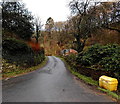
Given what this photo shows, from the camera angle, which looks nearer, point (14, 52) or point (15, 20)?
point (14, 52)

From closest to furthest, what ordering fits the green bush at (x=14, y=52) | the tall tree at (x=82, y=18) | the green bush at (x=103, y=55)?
the green bush at (x=103, y=55) → the green bush at (x=14, y=52) → the tall tree at (x=82, y=18)

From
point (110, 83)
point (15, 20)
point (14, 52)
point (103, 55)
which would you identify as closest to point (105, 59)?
point (103, 55)

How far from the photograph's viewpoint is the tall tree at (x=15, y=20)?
15.2 meters

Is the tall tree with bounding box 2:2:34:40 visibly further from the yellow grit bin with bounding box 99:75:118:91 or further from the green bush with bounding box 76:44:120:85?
the yellow grit bin with bounding box 99:75:118:91

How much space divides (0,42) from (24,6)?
1174 cm

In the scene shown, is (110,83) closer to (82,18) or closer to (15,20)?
(82,18)

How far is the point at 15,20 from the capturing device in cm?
1611

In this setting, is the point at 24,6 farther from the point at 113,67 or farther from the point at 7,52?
the point at 113,67

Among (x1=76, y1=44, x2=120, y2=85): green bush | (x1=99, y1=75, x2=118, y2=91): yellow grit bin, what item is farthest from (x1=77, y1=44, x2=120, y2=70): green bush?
(x1=99, y1=75, x2=118, y2=91): yellow grit bin

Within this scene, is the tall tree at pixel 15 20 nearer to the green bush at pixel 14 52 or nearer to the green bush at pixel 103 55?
the green bush at pixel 14 52

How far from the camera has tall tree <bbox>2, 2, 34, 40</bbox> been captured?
1524cm

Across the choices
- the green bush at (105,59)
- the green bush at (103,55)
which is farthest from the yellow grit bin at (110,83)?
the green bush at (103,55)

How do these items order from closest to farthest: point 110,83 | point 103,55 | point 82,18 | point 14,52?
point 110,83
point 103,55
point 14,52
point 82,18

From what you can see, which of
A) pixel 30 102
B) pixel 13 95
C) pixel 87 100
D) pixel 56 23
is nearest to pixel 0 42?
pixel 13 95
